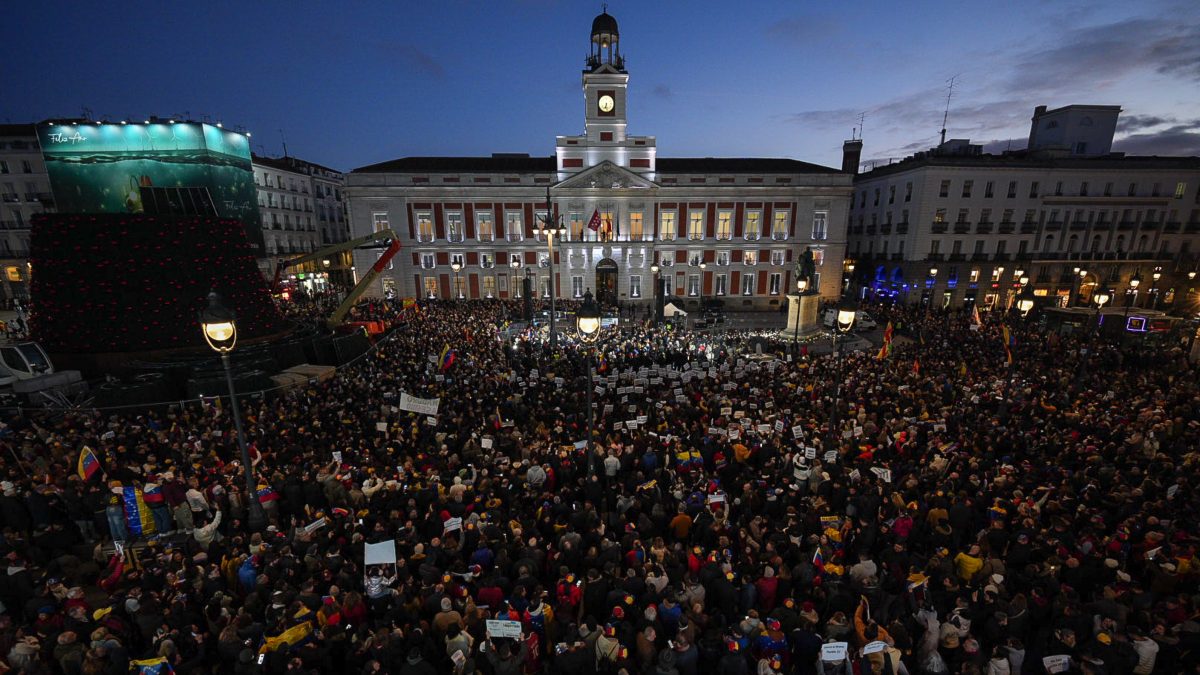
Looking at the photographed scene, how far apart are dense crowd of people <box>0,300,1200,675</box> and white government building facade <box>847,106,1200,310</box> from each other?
28609 mm

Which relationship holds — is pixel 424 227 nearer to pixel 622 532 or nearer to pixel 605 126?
pixel 605 126

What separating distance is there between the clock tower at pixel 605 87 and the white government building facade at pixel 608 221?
116mm

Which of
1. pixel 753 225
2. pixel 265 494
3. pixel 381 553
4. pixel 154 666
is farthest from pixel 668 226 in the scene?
pixel 154 666

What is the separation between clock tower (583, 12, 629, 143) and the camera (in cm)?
4044

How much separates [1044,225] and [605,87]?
129ft

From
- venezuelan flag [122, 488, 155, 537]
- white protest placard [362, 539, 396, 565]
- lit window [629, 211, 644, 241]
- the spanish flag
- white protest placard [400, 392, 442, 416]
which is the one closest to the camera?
white protest placard [362, 539, 396, 565]

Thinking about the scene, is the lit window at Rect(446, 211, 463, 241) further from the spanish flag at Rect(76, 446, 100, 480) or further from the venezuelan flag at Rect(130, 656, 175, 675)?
the venezuelan flag at Rect(130, 656, 175, 675)

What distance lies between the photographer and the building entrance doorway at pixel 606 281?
44094 mm

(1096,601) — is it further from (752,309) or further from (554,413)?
(752,309)

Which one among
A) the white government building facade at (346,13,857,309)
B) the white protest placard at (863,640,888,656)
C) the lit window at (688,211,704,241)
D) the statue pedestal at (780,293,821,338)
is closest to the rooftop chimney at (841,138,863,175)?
the white government building facade at (346,13,857,309)

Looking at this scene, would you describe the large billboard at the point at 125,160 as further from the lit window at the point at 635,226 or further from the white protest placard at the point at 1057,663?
the white protest placard at the point at 1057,663

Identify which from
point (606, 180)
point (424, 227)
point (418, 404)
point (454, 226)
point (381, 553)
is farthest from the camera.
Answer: point (454, 226)

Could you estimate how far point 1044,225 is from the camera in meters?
41.2

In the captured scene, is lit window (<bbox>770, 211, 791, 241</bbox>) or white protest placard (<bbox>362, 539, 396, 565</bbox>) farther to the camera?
lit window (<bbox>770, 211, 791, 241</bbox>)
